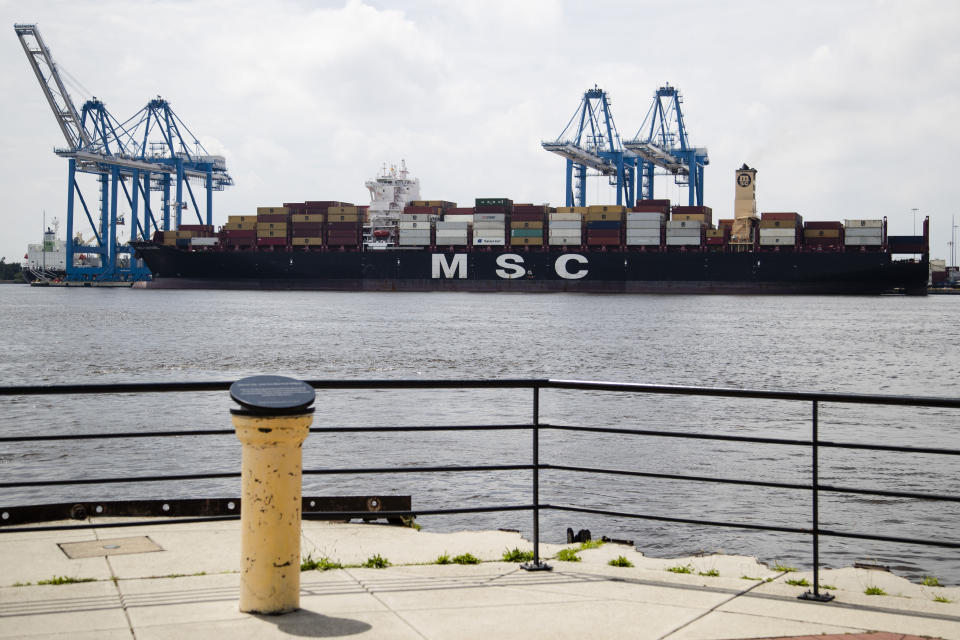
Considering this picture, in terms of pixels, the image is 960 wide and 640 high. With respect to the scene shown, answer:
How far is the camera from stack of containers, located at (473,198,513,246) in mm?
89375

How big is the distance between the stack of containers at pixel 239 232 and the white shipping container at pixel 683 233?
39597mm

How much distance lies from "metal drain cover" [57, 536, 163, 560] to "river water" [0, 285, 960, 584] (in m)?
4.99

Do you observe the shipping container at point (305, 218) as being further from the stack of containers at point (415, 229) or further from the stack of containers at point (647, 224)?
the stack of containers at point (647, 224)

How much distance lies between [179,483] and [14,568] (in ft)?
26.8

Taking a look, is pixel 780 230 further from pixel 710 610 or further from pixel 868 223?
pixel 710 610

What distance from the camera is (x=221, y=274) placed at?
94.9 meters

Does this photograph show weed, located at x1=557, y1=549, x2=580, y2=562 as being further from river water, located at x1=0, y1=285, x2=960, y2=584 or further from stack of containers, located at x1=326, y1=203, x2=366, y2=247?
stack of containers, located at x1=326, y1=203, x2=366, y2=247

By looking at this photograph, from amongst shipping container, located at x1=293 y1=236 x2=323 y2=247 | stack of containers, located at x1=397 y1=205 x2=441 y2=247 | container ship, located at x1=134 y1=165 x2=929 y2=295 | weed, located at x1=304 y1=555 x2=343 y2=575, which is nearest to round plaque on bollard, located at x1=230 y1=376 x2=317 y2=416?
weed, located at x1=304 y1=555 x2=343 y2=575

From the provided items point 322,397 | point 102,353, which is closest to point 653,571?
point 322,397

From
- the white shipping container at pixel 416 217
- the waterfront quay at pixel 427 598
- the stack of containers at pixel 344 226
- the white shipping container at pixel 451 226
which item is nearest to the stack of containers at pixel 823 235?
the white shipping container at pixel 451 226

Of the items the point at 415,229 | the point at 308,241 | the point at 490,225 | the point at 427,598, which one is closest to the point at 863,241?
the point at 490,225

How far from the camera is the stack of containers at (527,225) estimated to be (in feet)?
290

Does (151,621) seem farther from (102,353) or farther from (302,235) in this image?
(302,235)

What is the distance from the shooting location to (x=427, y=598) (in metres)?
4.21
